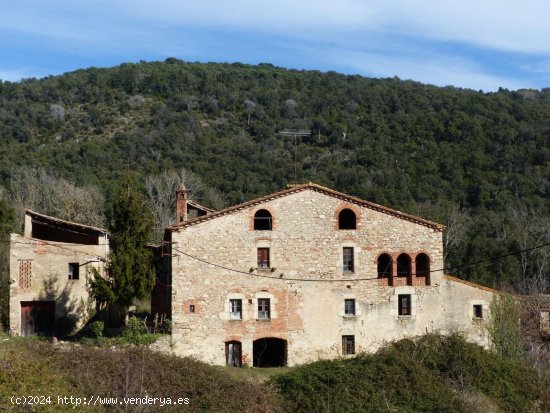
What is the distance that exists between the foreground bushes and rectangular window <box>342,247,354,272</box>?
358 centimetres

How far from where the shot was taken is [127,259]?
30.1 metres

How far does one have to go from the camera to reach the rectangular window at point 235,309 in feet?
99.8

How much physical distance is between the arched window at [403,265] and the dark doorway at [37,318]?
15.3 metres

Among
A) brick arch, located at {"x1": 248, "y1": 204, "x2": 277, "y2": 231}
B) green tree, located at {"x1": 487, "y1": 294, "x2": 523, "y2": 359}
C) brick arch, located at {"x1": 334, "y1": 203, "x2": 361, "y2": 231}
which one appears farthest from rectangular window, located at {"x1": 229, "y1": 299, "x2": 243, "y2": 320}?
green tree, located at {"x1": 487, "y1": 294, "x2": 523, "y2": 359}

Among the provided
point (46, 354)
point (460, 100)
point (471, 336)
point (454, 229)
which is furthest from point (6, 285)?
point (460, 100)

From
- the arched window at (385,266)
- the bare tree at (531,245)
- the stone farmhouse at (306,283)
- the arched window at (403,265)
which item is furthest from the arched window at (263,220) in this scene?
the bare tree at (531,245)

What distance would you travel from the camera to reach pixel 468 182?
62.2 metres

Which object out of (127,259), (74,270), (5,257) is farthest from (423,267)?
(5,257)

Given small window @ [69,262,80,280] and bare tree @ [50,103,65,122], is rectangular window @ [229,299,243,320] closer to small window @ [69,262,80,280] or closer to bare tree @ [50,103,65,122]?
small window @ [69,262,80,280]

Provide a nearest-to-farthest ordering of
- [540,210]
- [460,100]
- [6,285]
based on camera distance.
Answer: [6,285] → [540,210] → [460,100]

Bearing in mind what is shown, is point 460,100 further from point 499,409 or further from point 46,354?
point 46,354

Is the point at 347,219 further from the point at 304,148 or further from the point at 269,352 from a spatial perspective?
the point at 304,148

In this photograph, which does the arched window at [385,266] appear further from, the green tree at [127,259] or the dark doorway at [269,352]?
the green tree at [127,259]

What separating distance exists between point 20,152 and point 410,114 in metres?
38.0
